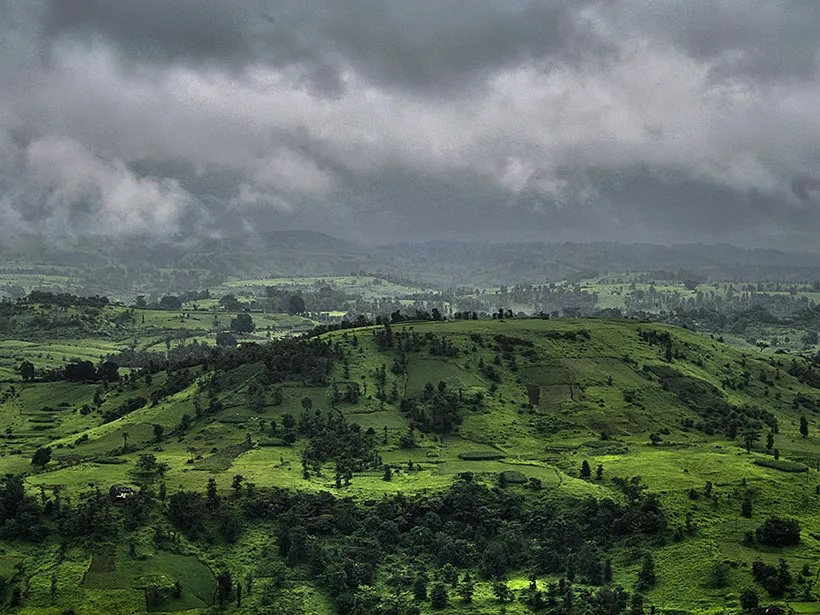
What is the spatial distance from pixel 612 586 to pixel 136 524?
65966 millimetres

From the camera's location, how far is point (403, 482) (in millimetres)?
143875

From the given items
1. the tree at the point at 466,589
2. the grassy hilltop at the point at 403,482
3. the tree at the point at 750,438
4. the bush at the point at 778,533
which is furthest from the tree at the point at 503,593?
the tree at the point at 750,438

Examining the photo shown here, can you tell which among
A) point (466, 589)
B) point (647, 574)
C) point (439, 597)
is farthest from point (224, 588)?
point (647, 574)

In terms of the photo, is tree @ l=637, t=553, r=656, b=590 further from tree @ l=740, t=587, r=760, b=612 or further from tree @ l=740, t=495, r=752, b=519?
tree @ l=740, t=495, r=752, b=519

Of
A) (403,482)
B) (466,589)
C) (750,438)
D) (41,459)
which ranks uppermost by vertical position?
(750,438)

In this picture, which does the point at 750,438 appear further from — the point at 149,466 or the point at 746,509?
the point at 149,466

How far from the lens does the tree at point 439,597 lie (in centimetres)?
11125

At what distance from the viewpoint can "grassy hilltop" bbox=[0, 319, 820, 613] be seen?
4375 inches

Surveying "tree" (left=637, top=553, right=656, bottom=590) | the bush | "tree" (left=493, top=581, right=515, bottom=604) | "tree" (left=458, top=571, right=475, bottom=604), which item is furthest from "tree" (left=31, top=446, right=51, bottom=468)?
the bush

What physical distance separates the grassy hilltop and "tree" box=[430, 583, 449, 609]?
36.4 inches

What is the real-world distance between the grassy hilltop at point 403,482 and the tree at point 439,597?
0.93 metres

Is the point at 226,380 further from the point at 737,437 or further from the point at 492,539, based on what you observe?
the point at 737,437

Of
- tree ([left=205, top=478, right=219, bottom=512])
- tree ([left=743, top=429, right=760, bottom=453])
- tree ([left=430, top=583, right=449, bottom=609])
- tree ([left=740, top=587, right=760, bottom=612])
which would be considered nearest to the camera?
tree ([left=740, top=587, right=760, bottom=612])

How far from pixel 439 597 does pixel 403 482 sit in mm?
33507
